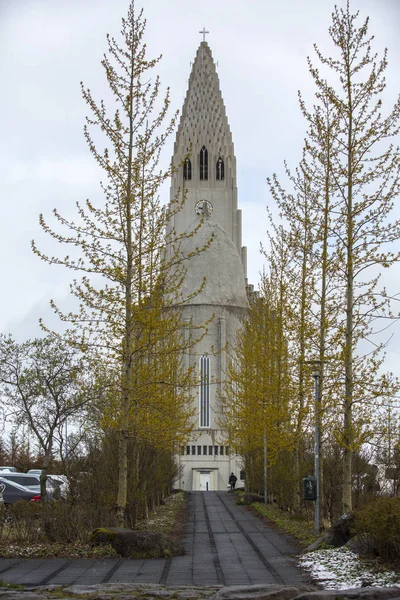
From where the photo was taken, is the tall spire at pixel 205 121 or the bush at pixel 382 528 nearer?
the bush at pixel 382 528

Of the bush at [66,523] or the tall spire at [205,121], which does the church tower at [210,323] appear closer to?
the tall spire at [205,121]

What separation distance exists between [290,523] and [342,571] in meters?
9.67

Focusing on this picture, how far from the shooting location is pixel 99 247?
17.0 metres

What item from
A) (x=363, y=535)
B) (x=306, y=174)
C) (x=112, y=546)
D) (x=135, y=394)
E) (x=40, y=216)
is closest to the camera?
(x=363, y=535)

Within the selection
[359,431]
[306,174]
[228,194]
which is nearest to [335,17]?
[306,174]

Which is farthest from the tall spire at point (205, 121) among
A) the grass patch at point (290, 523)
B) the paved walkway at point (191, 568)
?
the paved walkway at point (191, 568)

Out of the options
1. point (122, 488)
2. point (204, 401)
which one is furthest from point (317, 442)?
point (204, 401)

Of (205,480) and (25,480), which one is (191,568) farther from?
(205,480)

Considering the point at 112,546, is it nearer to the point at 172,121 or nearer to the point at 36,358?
the point at 172,121

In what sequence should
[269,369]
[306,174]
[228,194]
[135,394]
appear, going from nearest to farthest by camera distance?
[135,394] → [306,174] → [269,369] → [228,194]

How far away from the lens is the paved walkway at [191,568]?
11477 mm

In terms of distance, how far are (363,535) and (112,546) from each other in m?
4.46

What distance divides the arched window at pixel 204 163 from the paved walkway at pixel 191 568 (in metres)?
95.9

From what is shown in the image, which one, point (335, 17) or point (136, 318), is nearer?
point (136, 318)
